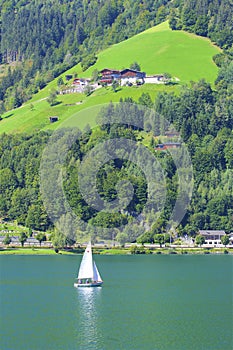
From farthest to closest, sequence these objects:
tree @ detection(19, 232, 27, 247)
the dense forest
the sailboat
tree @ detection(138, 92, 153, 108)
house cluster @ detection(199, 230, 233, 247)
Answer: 1. tree @ detection(138, 92, 153, 108)
2. the dense forest
3. house cluster @ detection(199, 230, 233, 247)
4. tree @ detection(19, 232, 27, 247)
5. the sailboat

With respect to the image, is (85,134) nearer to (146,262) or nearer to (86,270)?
(146,262)

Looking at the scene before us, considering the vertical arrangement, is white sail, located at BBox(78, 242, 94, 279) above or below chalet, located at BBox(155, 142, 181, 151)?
below

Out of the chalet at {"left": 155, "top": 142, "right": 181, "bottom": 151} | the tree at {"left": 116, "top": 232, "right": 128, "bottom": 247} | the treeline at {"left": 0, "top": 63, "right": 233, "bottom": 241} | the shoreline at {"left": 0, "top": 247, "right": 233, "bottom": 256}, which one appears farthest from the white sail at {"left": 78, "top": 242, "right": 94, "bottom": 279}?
the chalet at {"left": 155, "top": 142, "right": 181, "bottom": 151}

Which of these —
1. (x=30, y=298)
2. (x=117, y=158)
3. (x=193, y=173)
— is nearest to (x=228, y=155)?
(x=193, y=173)

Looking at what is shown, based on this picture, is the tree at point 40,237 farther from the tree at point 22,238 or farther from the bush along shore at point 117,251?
the bush along shore at point 117,251

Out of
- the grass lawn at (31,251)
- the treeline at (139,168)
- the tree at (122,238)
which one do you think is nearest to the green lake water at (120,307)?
the grass lawn at (31,251)

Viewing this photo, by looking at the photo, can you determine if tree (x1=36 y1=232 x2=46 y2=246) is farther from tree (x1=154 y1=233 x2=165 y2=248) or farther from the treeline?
tree (x1=154 y1=233 x2=165 y2=248)
